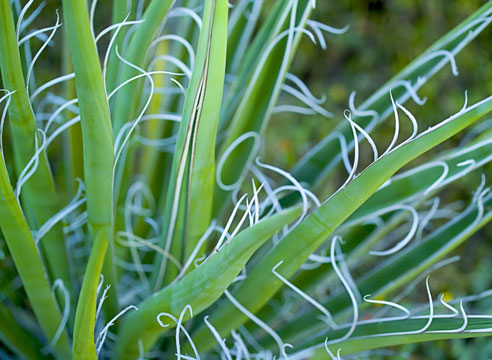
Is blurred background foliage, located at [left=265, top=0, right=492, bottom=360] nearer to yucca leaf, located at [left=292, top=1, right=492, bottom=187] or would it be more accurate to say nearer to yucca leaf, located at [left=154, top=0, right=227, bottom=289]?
yucca leaf, located at [left=292, top=1, right=492, bottom=187]

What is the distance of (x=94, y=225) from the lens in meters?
0.52

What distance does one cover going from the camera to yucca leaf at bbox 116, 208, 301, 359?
1.23 feet

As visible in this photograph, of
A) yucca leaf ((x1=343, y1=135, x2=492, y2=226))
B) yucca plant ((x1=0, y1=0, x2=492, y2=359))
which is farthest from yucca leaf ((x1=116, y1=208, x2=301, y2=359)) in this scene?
yucca leaf ((x1=343, y1=135, x2=492, y2=226))

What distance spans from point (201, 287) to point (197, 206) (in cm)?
11

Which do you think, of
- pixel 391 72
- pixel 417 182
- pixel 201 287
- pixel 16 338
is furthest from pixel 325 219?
pixel 391 72

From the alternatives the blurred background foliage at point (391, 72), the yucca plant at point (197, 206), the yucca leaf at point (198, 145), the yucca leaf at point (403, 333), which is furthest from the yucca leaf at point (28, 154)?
the blurred background foliage at point (391, 72)

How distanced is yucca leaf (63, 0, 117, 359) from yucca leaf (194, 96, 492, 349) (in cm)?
15

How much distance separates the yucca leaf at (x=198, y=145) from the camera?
430 mm

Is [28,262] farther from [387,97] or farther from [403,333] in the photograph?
[387,97]

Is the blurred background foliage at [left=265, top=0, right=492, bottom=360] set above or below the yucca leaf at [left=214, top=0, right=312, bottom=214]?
below

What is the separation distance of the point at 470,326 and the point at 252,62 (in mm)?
400

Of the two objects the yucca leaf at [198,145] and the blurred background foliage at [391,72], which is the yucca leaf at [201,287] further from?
the blurred background foliage at [391,72]

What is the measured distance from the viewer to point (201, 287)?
433 mm

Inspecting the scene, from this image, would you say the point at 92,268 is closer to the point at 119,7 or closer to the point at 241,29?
the point at 119,7
